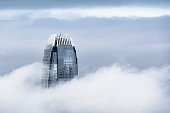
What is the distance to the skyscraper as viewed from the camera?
13175cm

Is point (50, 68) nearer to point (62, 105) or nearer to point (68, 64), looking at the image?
point (68, 64)

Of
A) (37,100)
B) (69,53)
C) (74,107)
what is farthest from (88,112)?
(69,53)

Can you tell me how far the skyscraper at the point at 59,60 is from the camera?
432ft

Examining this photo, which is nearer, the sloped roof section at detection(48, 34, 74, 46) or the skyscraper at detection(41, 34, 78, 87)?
the sloped roof section at detection(48, 34, 74, 46)

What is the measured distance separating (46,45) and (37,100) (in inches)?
1270

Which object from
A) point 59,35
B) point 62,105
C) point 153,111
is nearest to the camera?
point 59,35

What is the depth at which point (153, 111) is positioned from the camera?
145750 mm

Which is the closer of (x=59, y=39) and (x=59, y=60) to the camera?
(x=59, y=39)

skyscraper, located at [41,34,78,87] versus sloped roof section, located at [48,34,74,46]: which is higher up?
sloped roof section, located at [48,34,74,46]

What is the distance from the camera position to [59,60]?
437ft

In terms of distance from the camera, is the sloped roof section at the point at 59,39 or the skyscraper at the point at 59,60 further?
the skyscraper at the point at 59,60

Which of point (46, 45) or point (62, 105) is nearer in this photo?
point (46, 45)

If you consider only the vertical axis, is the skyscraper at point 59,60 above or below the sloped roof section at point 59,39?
below

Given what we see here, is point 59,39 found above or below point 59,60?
above
